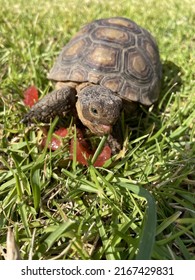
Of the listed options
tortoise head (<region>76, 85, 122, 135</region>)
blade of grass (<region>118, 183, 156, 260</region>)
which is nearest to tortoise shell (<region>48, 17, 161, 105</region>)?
tortoise head (<region>76, 85, 122, 135</region>)

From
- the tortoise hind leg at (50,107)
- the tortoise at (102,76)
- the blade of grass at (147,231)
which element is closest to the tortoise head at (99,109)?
the tortoise at (102,76)

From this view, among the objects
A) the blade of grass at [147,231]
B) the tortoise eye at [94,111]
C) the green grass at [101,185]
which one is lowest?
the green grass at [101,185]

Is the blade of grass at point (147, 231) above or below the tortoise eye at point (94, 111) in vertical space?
below

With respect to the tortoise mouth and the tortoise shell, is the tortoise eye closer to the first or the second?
the tortoise mouth

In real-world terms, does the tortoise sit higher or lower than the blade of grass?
higher

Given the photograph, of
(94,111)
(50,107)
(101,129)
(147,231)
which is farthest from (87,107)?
(147,231)

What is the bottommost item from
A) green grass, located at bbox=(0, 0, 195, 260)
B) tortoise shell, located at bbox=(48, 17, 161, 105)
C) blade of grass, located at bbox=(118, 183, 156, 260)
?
green grass, located at bbox=(0, 0, 195, 260)

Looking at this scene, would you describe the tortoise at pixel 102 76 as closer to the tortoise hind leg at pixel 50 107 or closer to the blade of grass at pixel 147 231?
the tortoise hind leg at pixel 50 107
